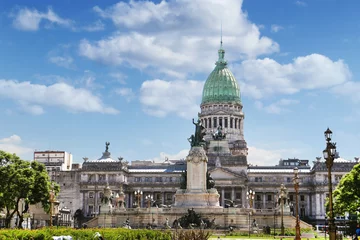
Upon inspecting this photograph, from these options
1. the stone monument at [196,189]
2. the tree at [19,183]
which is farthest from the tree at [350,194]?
the tree at [19,183]

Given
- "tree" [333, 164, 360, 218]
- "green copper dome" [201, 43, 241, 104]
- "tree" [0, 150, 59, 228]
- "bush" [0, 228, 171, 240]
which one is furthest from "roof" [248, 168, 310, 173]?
"bush" [0, 228, 171, 240]

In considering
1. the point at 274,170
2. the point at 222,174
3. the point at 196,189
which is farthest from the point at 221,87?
the point at 196,189

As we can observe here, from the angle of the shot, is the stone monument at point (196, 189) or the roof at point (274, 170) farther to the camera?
the roof at point (274, 170)

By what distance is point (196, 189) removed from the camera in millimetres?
93062

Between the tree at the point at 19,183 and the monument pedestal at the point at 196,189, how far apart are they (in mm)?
21499

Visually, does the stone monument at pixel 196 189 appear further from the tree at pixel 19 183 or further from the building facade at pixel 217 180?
the building facade at pixel 217 180

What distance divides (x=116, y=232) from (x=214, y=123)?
464ft

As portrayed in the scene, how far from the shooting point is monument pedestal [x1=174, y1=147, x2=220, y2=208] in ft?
303

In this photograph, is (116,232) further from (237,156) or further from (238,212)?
(237,156)

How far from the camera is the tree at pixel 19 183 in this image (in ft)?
279

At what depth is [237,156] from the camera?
6437 inches

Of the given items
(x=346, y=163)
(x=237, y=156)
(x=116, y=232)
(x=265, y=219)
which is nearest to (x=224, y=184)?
(x=237, y=156)

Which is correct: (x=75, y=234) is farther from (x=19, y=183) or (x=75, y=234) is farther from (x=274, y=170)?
(x=274, y=170)

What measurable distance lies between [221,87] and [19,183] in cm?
11378
